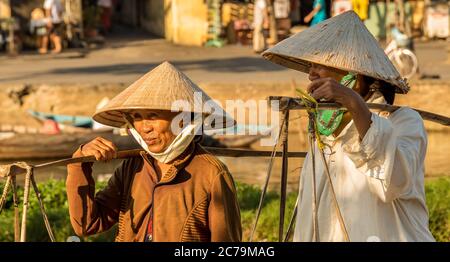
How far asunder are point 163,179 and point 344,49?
722mm

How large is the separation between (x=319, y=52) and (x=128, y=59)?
16181mm

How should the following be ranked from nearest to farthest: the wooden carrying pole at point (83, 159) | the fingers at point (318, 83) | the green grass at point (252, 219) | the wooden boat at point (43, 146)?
the fingers at point (318, 83) → the wooden carrying pole at point (83, 159) → the green grass at point (252, 219) → the wooden boat at point (43, 146)

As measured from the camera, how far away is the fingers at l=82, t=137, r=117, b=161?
4.01 meters

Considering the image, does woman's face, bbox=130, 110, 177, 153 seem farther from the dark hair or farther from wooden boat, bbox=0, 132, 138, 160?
wooden boat, bbox=0, 132, 138, 160

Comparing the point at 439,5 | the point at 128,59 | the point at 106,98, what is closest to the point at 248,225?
the point at 106,98

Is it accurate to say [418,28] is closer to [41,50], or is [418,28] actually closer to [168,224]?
[41,50]

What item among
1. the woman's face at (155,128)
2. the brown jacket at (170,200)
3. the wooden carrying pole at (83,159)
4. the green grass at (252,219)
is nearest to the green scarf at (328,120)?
the wooden carrying pole at (83,159)

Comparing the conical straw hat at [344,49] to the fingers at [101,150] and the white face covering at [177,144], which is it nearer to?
the white face covering at [177,144]

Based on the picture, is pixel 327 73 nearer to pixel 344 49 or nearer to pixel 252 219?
pixel 344 49

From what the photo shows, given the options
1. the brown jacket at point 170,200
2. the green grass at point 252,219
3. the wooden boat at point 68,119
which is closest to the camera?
the brown jacket at point 170,200

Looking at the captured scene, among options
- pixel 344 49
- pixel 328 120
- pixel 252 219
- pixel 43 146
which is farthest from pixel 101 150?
pixel 43 146

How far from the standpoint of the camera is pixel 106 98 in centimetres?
1600

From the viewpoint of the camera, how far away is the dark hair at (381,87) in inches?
159

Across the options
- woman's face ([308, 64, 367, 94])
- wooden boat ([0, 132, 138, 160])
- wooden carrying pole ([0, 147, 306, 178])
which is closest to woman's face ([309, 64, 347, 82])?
woman's face ([308, 64, 367, 94])
